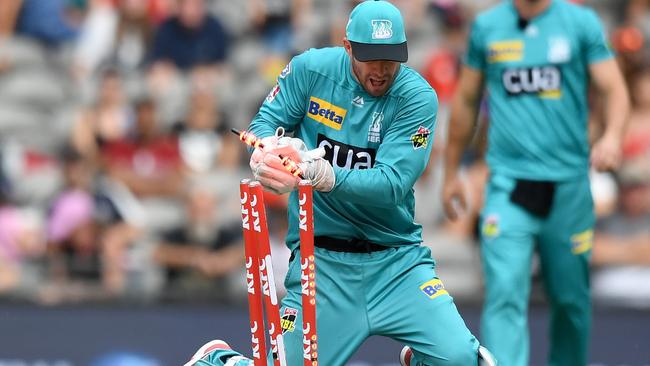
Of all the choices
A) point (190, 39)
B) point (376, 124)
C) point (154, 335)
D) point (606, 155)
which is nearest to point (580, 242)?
point (606, 155)

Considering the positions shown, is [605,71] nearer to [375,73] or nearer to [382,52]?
[375,73]

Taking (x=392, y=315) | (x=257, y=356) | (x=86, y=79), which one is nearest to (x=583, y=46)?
(x=392, y=315)

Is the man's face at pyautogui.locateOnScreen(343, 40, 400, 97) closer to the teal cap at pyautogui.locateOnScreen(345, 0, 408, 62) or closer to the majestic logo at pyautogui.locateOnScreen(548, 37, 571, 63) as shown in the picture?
the teal cap at pyautogui.locateOnScreen(345, 0, 408, 62)

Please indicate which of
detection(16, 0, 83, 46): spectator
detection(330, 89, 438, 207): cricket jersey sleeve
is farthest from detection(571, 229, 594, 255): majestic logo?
detection(16, 0, 83, 46): spectator

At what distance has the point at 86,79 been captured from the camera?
1219cm

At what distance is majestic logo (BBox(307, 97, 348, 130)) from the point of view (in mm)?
5559

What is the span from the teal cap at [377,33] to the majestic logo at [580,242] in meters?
2.36

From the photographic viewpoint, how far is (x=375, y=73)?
537 cm

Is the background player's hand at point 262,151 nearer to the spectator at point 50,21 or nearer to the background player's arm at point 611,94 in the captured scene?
the background player's arm at point 611,94

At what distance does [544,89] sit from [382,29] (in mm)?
2180

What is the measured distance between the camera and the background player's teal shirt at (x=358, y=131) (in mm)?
5391

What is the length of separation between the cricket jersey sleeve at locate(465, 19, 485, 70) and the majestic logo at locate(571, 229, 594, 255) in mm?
1121

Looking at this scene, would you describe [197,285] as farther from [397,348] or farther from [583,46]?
[583,46]

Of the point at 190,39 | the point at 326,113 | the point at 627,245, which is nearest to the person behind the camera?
the point at 326,113
